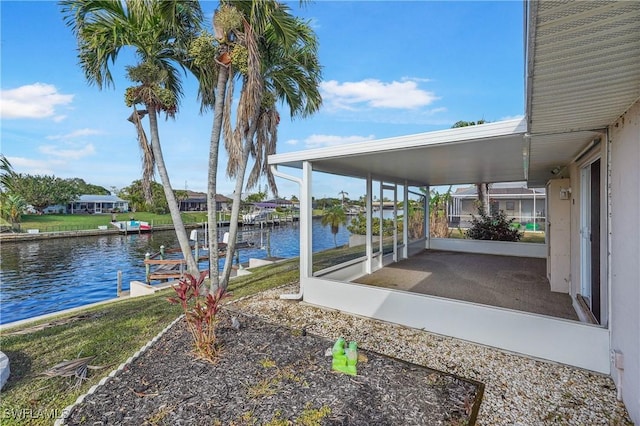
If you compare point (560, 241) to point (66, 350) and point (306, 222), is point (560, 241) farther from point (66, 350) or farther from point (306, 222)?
point (66, 350)

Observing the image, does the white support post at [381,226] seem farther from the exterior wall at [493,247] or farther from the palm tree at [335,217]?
the palm tree at [335,217]

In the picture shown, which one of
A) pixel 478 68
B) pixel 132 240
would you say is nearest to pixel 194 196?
pixel 132 240

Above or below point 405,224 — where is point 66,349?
below

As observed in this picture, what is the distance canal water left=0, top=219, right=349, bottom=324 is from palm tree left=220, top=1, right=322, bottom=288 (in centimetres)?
708

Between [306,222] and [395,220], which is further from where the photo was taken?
[395,220]

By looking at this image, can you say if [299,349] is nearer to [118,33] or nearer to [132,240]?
[118,33]

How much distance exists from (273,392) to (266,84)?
19.0ft

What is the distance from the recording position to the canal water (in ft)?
36.2

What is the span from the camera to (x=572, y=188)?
205 inches

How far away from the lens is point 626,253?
263 centimetres

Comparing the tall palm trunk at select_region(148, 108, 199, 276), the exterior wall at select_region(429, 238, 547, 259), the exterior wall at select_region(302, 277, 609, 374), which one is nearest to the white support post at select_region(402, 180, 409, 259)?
the exterior wall at select_region(429, 238, 547, 259)

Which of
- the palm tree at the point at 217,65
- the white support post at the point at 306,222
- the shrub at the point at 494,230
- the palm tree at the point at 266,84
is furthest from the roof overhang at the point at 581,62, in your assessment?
the shrub at the point at 494,230

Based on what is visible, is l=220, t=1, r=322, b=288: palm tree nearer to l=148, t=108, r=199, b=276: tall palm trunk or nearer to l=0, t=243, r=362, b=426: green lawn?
l=148, t=108, r=199, b=276: tall palm trunk

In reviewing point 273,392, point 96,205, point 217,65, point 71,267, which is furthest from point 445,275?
point 96,205
